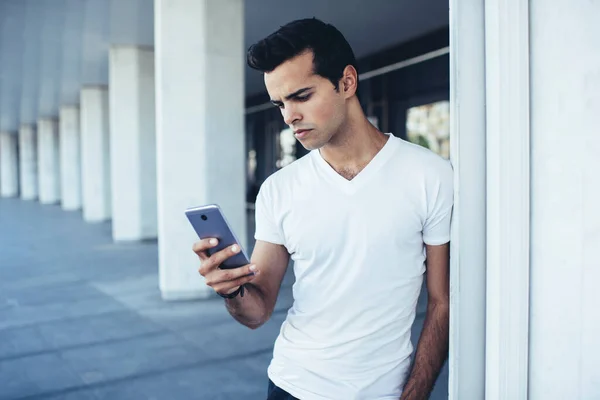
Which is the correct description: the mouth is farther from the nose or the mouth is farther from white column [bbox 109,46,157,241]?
white column [bbox 109,46,157,241]

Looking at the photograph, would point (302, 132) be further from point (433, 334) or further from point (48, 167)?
point (48, 167)

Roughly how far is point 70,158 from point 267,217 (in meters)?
27.9

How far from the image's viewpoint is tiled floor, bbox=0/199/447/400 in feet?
16.3

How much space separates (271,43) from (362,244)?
0.73 metres

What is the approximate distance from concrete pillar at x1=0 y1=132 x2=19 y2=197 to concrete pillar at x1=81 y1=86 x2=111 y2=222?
27.5 meters
